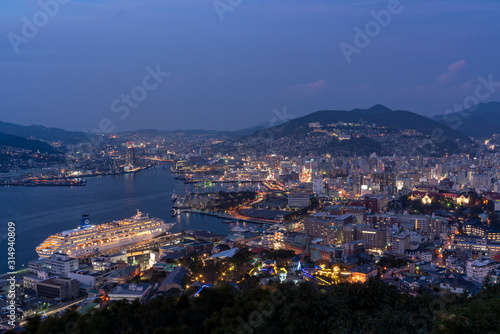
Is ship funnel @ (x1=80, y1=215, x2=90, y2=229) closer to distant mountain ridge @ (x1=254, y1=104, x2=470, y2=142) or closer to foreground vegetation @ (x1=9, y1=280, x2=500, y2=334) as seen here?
foreground vegetation @ (x1=9, y1=280, x2=500, y2=334)

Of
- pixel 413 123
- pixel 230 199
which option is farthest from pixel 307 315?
pixel 413 123

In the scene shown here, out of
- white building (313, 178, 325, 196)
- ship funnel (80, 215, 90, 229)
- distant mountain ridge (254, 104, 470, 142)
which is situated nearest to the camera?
ship funnel (80, 215, 90, 229)

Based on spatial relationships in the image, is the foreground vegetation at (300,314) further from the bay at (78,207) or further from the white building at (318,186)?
the white building at (318,186)

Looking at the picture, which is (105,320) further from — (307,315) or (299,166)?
(299,166)

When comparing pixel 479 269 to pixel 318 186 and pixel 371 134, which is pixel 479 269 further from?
pixel 371 134

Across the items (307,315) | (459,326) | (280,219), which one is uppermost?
(459,326)

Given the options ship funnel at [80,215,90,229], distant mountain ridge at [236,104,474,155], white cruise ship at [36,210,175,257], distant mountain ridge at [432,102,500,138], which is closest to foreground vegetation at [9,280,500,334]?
white cruise ship at [36,210,175,257]
